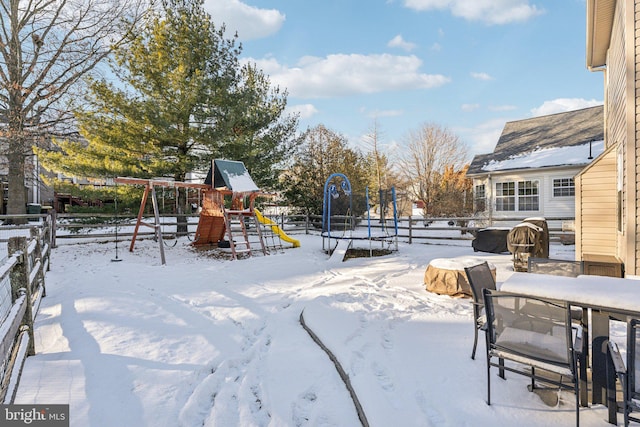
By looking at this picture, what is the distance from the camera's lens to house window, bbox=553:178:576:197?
48.7 ft

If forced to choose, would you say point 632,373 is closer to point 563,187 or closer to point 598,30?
point 598,30

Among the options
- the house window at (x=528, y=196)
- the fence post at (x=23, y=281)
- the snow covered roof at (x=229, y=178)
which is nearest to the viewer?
the fence post at (x=23, y=281)

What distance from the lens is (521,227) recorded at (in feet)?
25.6

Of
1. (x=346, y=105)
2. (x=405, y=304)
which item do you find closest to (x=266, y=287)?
(x=405, y=304)

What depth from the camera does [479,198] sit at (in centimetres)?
1819

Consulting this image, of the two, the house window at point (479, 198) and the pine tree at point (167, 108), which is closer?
the pine tree at point (167, 108)

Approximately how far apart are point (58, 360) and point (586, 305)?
169 inches

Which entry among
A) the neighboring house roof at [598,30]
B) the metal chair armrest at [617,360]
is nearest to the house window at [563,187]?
the neighboring house roof at [598,30]

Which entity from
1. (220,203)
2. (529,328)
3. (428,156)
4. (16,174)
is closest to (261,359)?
(529,328)

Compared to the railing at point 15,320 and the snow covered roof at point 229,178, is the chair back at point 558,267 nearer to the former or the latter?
the railing at point 15,320

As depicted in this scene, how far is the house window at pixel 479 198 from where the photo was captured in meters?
17.8

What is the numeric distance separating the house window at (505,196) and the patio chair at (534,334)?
51.6 feet

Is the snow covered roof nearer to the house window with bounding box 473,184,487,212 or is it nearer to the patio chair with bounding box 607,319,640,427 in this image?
the patio chair with bounding box 607,319,640,427

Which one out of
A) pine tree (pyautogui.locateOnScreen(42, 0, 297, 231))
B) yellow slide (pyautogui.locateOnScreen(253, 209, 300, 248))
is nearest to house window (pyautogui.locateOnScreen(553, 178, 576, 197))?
yellow slide (pyautogui.locateOnScreen(253, 209, 300, 248))
